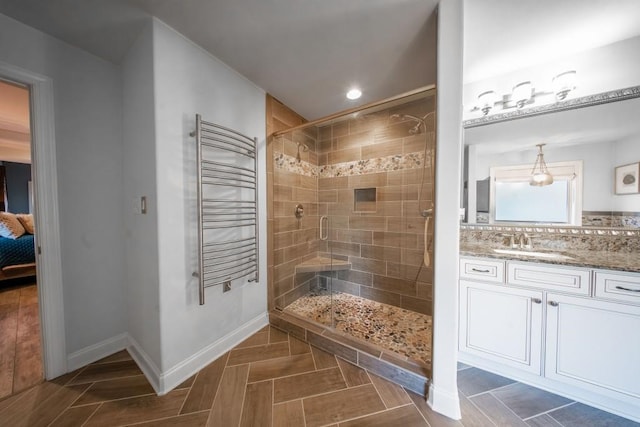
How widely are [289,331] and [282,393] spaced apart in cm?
63

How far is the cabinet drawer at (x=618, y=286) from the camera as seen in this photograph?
118cm

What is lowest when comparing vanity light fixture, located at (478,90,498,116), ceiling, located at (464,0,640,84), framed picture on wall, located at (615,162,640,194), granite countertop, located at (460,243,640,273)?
granite countertop, located at (460,243,640,273)

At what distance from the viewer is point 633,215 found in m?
1.45

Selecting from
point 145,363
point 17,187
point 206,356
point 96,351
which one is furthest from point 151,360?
point 17,187

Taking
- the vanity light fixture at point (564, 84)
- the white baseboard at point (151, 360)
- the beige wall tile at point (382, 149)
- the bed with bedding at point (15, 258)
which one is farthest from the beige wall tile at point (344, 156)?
the bed with bedding at point (15, 258)

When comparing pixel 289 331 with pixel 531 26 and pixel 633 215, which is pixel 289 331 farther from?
pixel 531 26

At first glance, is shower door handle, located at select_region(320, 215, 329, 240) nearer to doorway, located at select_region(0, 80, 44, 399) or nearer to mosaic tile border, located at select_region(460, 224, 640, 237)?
mosaic tile border, located at select_region(460, 224, 640, 237)

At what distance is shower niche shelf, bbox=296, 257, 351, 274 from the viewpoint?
2.64 metres

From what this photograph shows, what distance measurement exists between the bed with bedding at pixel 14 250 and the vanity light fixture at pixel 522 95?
18.4 ft

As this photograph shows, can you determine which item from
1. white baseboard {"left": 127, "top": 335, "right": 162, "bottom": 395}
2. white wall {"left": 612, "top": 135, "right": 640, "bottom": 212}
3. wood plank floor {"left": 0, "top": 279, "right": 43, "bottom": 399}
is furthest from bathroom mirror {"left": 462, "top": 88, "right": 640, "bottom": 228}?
wood plank floor {"left": 0, "top": 279, "right": 43, "bottom": 399}

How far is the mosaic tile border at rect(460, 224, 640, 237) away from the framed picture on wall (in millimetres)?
274

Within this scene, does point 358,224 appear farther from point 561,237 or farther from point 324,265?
point 561,237

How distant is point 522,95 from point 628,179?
0.91m

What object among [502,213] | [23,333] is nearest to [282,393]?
[502,213]
